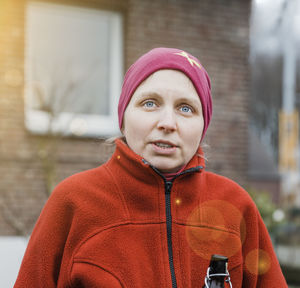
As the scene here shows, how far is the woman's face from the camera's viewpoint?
6.03 ft

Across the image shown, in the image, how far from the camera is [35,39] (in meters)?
5.93

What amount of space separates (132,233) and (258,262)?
0.57 metres

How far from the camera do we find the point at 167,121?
1.80 meters

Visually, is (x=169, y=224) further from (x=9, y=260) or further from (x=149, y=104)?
(x=9, y=260)

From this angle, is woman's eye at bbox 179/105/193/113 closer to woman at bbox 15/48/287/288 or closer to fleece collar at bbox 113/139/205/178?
woman at bbox 15/48/287/288

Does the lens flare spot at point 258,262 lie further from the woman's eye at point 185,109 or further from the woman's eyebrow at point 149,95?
the woman's eyebrow at point 149,95

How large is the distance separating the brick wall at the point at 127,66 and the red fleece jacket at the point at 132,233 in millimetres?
2597

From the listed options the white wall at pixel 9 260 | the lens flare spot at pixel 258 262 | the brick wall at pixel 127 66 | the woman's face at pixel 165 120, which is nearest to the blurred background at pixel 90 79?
the brick wall at pixel 127 66

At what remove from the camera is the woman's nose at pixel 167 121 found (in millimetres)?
1805

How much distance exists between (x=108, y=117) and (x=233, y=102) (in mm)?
1710

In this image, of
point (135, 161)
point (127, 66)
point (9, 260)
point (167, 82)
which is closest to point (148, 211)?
point (135, 161)

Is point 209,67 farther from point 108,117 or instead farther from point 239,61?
point 108,117

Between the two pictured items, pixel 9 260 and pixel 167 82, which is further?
pixel 9 260

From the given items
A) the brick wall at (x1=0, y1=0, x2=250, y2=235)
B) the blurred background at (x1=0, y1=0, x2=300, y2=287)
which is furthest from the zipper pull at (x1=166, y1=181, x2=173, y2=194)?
the blurred background at (x1=0, y1=0, x2=300, y2=287)
